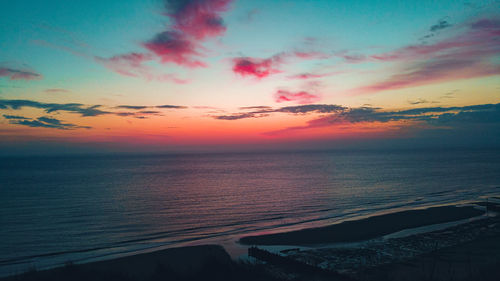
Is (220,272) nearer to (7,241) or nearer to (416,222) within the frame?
(7,241)

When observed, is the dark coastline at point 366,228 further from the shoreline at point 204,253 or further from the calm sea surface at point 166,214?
the calm sea surface at point 166,214

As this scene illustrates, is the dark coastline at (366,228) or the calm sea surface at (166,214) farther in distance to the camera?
the dark coastline at (366,228)

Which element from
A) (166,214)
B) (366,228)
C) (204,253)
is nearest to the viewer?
(204,253)

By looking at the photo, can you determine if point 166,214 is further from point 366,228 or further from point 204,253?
point 366,228

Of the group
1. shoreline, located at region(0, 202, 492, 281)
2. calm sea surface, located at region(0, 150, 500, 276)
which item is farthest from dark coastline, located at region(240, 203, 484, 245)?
calm sea surface, located at region(0, 150, 500, 276)

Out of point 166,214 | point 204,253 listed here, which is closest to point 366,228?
point 204,253

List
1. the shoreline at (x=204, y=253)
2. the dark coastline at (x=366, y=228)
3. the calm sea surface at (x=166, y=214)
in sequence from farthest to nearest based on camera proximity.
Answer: the dark coastline at (x=366, y=228) → the calm sea surface at (x=166, y=214) → the shoreline at (x=204, y=253)

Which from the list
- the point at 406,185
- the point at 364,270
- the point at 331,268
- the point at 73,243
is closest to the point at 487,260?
the point at 364,270

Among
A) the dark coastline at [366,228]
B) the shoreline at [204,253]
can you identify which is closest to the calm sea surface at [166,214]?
the shoreline at [204,253]
